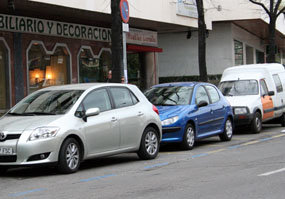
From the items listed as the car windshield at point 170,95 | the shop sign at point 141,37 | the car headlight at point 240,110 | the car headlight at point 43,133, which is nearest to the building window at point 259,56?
the shop sign at point 141,37

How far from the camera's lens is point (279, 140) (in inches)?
596

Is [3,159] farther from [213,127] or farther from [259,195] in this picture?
[213,127]

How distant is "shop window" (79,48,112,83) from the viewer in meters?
23.8

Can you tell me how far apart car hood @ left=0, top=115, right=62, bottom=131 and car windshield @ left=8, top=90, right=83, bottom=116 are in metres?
0.30

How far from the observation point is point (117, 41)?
51.7 feet

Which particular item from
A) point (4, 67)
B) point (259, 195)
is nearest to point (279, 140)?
point (259, 195)

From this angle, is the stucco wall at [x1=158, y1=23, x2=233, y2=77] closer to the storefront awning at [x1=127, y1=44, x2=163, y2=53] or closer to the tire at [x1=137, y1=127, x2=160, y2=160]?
the storefront awning at [x1=127, y1=44, x2=163, y2=53]

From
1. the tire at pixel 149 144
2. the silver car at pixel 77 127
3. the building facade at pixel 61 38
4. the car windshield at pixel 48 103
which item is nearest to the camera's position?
the silver car at pixel 77 127

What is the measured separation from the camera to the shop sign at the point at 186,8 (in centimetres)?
2539

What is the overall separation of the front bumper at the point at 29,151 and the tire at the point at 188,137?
436 centimetres

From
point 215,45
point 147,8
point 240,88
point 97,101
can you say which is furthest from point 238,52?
point 97,101

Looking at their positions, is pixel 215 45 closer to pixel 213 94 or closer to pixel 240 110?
pixel 240 110

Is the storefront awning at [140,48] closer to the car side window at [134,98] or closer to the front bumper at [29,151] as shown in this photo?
the car side window at [134,98]

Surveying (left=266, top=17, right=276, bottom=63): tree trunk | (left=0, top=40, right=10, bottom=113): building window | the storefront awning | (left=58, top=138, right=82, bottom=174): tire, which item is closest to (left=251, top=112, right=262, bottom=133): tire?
(left=0, top=40, right=10, bottom=113): building window
